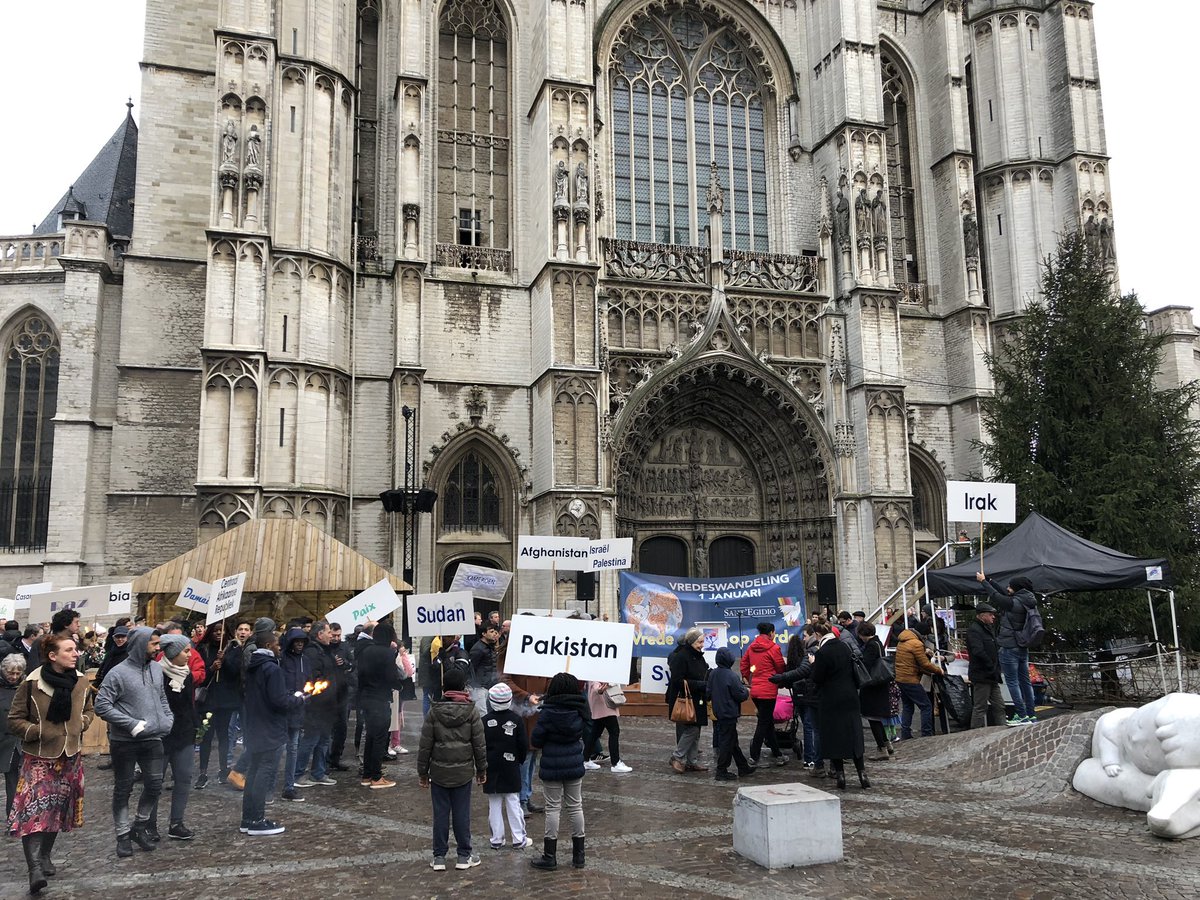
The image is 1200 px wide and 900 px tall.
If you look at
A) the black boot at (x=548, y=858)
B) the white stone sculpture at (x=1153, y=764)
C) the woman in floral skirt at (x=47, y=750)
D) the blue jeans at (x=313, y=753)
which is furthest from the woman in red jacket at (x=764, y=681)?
the woman in floral skirt at (x=47, y=750)

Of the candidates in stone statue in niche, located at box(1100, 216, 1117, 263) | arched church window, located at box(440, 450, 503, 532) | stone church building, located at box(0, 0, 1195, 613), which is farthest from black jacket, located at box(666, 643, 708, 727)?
stone statue in niche, located at box(1100, 216, 1117, 263)

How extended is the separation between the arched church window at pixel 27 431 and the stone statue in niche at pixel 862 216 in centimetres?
2057

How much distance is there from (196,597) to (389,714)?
12.3ft

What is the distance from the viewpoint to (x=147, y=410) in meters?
21.1

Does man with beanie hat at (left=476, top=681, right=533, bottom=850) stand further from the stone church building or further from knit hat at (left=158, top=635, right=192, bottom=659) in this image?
the stone church building

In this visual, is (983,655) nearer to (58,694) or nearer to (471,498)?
(58,694)

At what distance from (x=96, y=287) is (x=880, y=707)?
2086cm

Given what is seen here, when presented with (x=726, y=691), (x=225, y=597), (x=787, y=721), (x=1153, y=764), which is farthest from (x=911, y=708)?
(x=225, y=597)

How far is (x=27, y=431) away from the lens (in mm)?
25016

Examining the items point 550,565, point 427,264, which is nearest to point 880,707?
point 550,565

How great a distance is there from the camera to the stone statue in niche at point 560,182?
71.1 feet

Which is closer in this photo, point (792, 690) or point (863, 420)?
point (792, 690)

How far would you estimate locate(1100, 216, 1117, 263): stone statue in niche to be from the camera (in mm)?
25297

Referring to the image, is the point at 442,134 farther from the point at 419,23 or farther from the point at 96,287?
the point at 96,287
